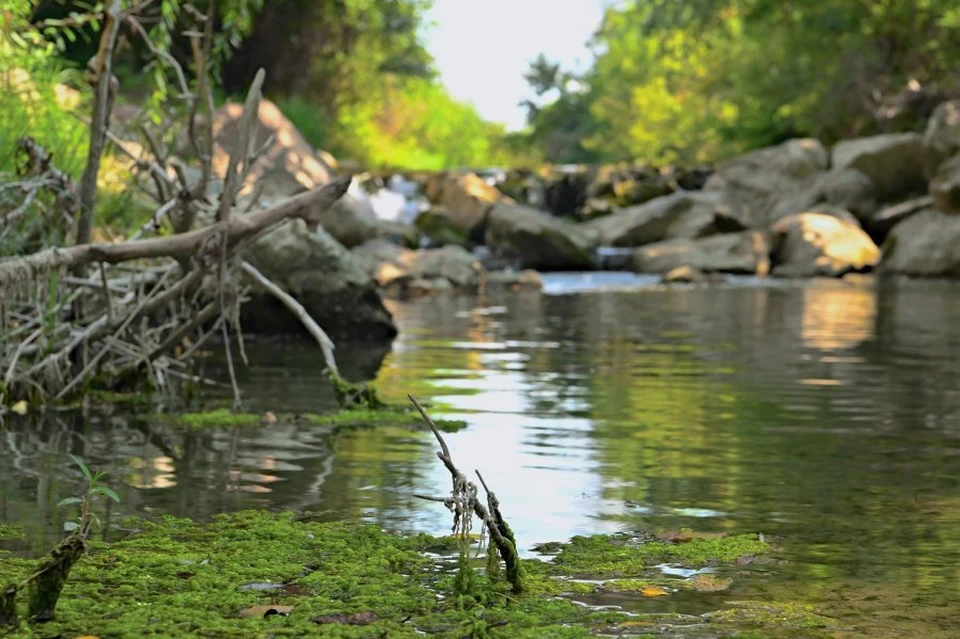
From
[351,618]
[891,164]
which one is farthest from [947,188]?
[351,618]

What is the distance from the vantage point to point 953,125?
36.4m

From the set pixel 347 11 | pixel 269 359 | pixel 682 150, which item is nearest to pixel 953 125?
pixel 347 11

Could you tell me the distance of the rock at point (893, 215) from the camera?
3588 centimetres

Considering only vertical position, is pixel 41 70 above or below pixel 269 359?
above

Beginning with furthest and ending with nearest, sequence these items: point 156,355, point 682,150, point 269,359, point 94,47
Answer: point 682,150
point 94,47
point 269,359
point 156,355

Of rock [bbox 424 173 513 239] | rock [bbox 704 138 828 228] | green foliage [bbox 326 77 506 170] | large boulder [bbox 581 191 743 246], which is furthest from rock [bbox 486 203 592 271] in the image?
green foliage [bbox 326 77 506 170]

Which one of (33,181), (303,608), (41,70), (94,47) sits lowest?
(303,608)

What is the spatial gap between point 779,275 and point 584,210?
34.0 ft

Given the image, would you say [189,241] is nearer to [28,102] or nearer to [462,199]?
[28,102]

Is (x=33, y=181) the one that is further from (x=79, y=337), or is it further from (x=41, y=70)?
(x=41, y=70)

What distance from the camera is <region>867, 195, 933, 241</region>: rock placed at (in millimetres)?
35875

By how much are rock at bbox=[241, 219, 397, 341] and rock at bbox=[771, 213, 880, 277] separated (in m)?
18.3

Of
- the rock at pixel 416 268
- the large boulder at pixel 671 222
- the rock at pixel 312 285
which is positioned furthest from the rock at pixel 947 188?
the rock at pixel 312 285

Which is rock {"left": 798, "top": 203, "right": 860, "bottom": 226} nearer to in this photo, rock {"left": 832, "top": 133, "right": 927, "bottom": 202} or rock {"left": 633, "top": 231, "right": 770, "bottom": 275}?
rock {"left": 832, "top": 133, "right": 927, "bottom": 202}
